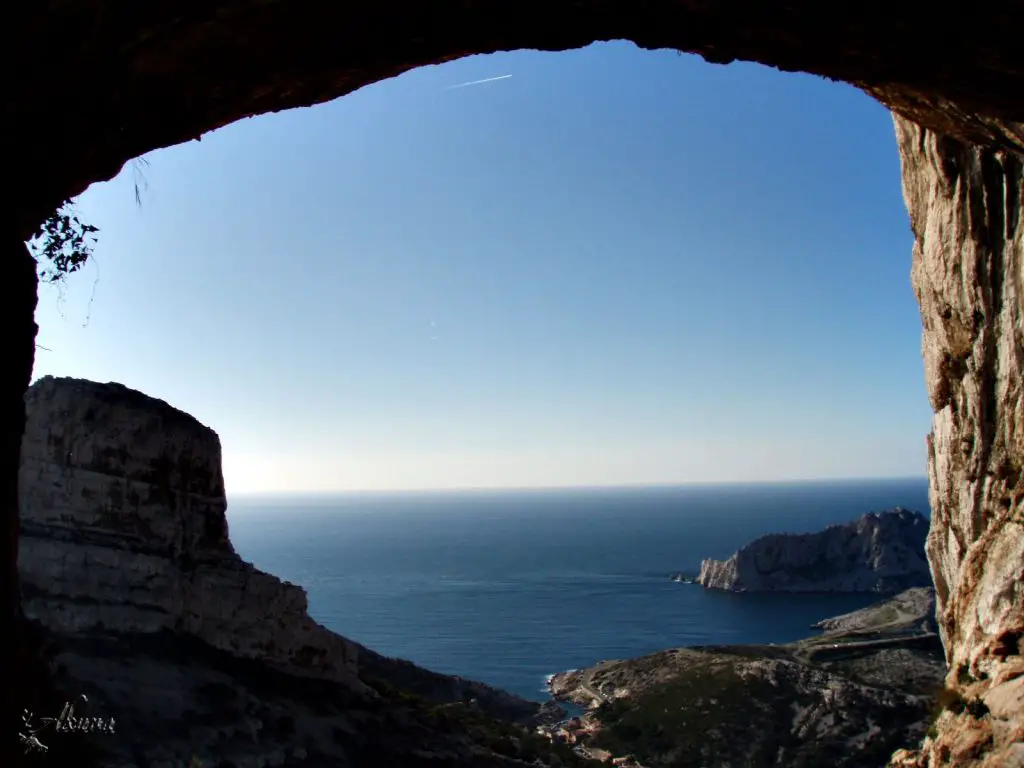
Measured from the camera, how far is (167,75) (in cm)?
713

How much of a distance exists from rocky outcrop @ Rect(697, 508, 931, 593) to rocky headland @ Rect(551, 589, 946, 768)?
2719 inches

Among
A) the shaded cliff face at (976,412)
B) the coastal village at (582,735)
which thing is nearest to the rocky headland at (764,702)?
the coastal village at (582,735)

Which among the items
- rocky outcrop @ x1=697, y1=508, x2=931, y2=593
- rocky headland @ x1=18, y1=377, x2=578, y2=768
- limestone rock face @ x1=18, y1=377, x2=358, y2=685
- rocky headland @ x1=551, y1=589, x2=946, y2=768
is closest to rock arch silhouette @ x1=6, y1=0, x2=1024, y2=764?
rocky headland @ x1=18, y1=377, x2=578, y2=768

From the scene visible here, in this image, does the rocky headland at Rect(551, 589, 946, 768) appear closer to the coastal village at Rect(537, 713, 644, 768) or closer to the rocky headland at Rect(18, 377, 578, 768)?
the coastal village at Rect(537, 713, 644, 768)

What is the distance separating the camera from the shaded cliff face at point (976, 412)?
1087 cm

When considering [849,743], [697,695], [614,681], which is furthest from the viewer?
[614,681]

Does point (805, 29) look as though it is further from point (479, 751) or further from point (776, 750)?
point (776, 750)

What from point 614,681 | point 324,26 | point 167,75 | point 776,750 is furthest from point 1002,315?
point 614,681

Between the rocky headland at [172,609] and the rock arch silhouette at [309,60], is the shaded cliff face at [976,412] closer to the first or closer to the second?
the rock arch silhouette at [309,60]

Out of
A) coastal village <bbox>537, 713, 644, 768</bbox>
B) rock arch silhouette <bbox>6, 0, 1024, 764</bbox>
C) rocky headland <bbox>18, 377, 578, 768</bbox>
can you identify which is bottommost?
coastal village <bbox>537, 713, 644, 768</bbox>

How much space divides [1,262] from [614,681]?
85.2 metres

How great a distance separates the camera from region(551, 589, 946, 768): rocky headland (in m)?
55.6

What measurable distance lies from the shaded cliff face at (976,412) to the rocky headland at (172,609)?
21716 mm

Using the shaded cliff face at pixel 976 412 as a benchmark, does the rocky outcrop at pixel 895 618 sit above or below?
below
